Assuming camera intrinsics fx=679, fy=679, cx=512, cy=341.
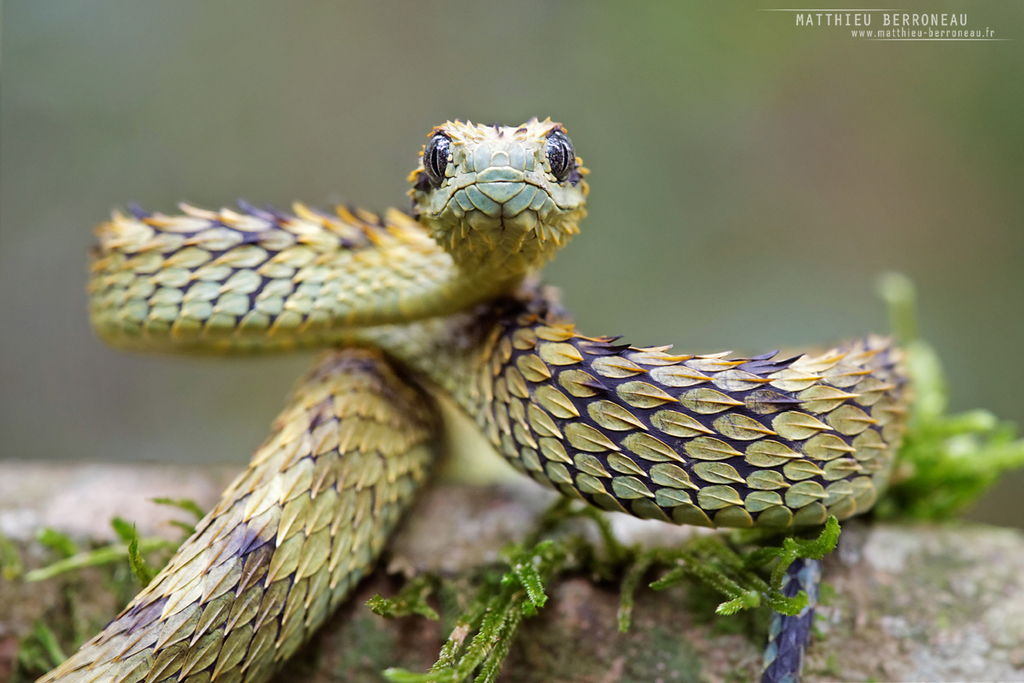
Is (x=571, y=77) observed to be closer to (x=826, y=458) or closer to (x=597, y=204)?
(x=597, y=204)

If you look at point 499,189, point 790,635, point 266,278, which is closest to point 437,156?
point 499,189

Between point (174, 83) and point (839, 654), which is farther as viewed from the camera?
point (174, 83)

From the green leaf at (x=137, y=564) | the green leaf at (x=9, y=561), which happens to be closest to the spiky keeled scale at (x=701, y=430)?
the green leaf at (x=137, y=564)

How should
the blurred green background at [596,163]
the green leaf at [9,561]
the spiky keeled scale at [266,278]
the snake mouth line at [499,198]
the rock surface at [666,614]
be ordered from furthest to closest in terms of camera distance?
1. the blurred green background at [596,163]
2. the green leaf at [9,561]
3. the spiky keeled scale at [266,278]
4. the rock surface at [666,614]
5. the snake mouth line at [499,198]

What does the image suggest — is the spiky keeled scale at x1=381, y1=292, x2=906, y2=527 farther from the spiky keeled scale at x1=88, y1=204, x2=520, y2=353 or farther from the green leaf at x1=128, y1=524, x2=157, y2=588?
the green leaf at x1=128, y1=524, x2=157, y2=588

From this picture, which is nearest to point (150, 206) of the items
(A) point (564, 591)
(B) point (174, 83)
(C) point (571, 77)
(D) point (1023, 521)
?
(B) point (174, 83)

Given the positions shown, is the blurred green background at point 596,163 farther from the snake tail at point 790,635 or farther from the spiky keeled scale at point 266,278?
the snake tail at point 790,635

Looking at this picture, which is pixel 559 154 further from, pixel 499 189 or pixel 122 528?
pixel 122 528
